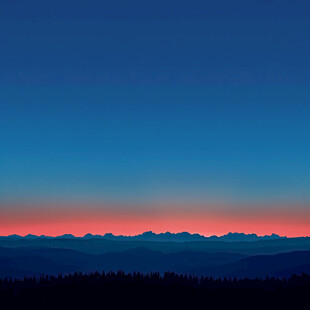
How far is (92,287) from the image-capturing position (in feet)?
393

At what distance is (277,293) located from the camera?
363 ft

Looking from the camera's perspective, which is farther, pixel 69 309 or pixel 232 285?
pixel 232 285

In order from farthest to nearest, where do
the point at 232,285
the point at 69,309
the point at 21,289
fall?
the point at 232,285 < the point at 21,289 < the point at 69,309

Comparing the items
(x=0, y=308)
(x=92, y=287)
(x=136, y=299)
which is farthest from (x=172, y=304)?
(x=0, y=308)

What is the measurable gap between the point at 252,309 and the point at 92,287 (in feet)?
150

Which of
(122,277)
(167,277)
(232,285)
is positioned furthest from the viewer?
(167,277)

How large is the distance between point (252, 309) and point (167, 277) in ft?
167

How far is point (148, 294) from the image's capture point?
112m

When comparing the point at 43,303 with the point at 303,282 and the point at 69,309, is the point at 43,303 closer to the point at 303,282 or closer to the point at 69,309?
the point at 69,309

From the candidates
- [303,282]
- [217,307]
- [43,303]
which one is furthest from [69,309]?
[303,282]

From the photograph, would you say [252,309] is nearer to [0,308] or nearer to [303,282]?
[303,282]

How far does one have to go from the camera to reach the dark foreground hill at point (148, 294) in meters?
101

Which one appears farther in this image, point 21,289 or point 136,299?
point 21,289

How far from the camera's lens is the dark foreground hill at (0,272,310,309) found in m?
101
